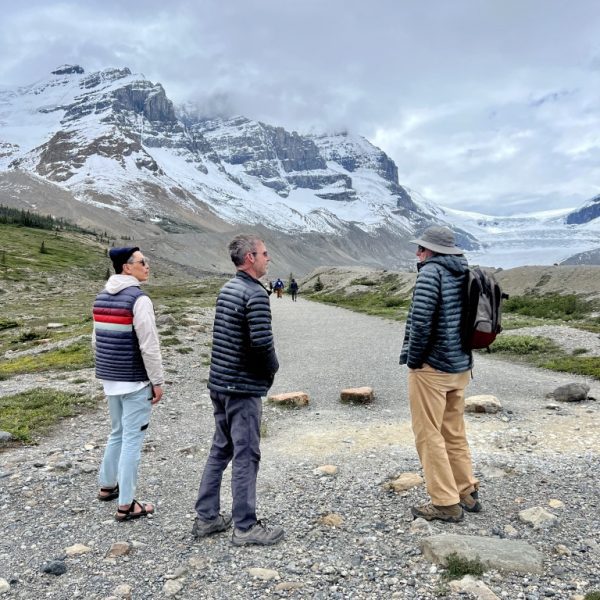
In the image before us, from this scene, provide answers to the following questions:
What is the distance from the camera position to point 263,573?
5.40 m

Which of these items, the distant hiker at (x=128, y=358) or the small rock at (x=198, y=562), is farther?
the distant hiker at (x=128, y=358)

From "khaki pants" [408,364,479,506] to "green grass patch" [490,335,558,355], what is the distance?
1432 cm

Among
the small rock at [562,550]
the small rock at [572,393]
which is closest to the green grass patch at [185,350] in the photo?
the small rock at [572,393]

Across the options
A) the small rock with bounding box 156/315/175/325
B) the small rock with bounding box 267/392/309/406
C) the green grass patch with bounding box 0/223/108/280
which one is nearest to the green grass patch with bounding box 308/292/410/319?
the small rock with bounding box 156/315/175/325

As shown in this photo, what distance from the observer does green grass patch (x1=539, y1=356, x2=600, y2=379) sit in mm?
15656

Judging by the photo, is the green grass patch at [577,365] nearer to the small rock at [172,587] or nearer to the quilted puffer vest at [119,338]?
the quilted puffer vest at [119,338]

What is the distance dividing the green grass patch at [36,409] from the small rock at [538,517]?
853cm

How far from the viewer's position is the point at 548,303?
31078 mm

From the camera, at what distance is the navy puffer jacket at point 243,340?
19.2 ft

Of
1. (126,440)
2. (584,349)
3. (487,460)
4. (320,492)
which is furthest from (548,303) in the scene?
(126,440)

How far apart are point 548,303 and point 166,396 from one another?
25794mm

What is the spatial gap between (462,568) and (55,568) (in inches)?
171

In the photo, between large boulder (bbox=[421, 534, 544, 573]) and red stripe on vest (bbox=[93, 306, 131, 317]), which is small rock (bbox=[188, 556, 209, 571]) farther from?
red stripe on vest (bbox=[93, 306, 131, 317])

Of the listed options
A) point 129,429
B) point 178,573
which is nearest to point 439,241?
point 129,429
